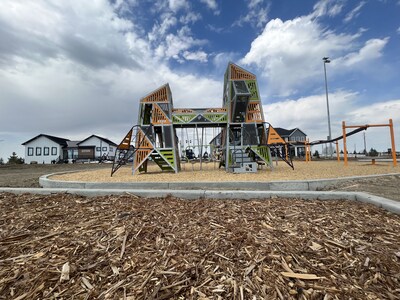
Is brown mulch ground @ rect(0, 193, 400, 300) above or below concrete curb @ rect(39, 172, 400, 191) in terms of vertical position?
below

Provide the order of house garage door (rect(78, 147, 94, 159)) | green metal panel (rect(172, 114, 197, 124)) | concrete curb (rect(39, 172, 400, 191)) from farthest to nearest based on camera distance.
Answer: house garage door (rect(78, 147, 94, 159)) < green metal panel (rect(172, 114, 197, 124)) < concrete curb (rect(39, 172, 400, 191))

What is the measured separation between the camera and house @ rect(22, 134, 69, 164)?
142 ft

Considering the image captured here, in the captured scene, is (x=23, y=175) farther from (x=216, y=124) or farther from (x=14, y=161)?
(x=14, y=161)

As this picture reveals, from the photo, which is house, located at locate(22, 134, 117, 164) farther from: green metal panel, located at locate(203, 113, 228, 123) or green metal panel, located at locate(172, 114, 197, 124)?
green metal panel, located at locate(203, 113, 228, 123)

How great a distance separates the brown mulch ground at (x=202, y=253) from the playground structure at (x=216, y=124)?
23.8 feet

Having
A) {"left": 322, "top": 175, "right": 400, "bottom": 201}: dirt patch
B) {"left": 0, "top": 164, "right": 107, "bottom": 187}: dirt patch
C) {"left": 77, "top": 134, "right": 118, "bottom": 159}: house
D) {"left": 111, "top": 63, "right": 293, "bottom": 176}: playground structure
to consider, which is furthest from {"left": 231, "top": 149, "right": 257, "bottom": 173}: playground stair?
{"left": 77, "top": 134, "right": 118, "bottom": 159}: house

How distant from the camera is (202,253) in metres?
2.36

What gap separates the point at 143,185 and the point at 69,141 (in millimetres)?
52158


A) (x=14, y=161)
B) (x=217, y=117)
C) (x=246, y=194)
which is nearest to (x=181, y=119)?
(x=217, y=117)

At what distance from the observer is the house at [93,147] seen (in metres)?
45.7

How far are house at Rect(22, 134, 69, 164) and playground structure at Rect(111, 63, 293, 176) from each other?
40.9 metres

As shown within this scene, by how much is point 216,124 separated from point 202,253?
10064 millimetres

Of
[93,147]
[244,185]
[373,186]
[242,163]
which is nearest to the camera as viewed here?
[373,186]

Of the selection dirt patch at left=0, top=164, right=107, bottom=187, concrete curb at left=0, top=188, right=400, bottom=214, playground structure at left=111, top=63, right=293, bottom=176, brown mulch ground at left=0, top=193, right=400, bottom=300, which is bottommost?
brown mulch ground at left=0, top=193, right=400, bottom=300
